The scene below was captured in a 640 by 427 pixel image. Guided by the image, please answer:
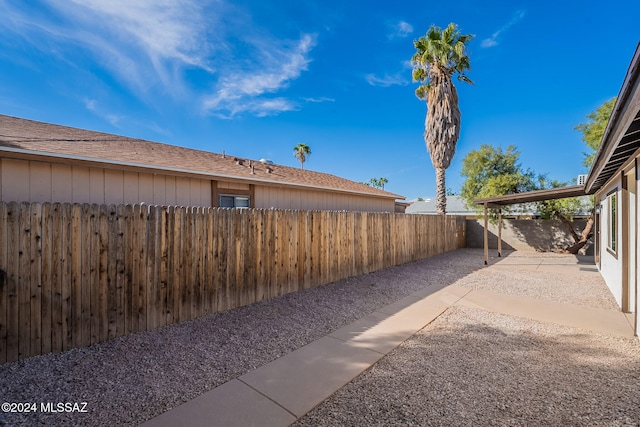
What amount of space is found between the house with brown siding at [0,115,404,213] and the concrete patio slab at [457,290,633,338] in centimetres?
671

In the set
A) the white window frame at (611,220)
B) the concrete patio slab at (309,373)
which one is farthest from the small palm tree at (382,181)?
the concrete patio slab at (309,373)

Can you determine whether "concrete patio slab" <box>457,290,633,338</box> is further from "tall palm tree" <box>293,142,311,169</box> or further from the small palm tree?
the small palm tree

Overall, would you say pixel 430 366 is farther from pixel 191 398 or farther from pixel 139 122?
pixel 139 122

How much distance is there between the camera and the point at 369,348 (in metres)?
3.51

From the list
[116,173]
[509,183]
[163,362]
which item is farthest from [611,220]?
[116,173]

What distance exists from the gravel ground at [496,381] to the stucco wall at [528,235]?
1312 centimetres

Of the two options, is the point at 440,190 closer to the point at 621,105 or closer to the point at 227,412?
the point at 621,105

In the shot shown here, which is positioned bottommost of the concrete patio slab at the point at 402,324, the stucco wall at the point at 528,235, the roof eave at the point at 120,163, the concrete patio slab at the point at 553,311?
the concrete patio slab at the point at 553,311

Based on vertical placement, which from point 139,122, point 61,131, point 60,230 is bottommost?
point 60,230

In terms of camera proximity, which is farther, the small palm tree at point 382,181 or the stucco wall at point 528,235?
the small palm tree at point 382,181

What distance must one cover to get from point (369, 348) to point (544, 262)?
1147 centimetres

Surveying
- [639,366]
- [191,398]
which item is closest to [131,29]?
[191,398]

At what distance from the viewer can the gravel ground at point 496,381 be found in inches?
89.0

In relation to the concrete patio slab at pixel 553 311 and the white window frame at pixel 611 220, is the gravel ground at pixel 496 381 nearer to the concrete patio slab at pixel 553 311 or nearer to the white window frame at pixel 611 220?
the concrete patio slab at pixel 553 311
